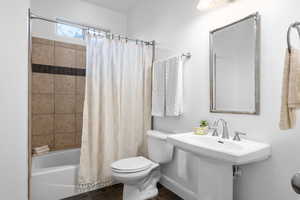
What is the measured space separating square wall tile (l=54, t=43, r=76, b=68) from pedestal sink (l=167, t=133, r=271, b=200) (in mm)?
2119

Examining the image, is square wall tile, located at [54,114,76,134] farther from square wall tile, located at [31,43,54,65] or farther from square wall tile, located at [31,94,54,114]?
square wall tile, located at [31,43,54,65]

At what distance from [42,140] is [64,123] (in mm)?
370

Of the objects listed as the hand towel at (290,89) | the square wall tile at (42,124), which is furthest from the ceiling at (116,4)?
the hand towel at (290,89)

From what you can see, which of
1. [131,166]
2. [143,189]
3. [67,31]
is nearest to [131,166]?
[131,166]

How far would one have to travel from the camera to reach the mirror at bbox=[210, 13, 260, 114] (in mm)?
1352

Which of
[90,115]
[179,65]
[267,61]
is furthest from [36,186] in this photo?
[267,61]

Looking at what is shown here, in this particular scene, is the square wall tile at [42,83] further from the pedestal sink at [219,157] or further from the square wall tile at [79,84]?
the pedestal sink at [219,157]

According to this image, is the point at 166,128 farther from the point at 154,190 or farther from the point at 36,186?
the point at 36,186

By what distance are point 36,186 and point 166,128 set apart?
5.27 feet

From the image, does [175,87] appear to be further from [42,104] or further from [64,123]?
[42,104]

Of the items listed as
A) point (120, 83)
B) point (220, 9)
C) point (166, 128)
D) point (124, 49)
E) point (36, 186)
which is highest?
point (220, 9)

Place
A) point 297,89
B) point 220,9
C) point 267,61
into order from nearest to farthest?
point 297,89 → point 267,61 → point 220,9

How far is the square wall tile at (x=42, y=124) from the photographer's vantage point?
242cm

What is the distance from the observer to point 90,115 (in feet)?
6.64
